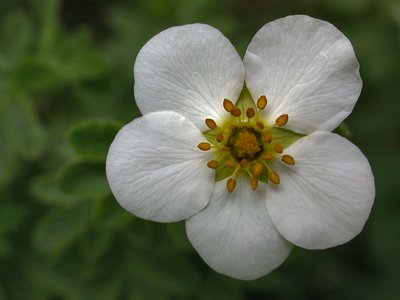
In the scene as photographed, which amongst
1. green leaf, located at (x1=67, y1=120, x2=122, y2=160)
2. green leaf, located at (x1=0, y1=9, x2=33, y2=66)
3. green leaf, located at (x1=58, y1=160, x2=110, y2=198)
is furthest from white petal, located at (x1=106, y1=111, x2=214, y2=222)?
green leaf, located at (x1=0, y1=9, x2=33, y2=66)

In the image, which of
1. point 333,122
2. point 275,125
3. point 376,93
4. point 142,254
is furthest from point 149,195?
point 376,93

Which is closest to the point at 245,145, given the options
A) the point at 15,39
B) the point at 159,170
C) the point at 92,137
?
the point at 159,170

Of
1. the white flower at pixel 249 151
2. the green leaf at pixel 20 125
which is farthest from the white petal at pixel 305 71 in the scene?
the green leaf at pixel 20 125

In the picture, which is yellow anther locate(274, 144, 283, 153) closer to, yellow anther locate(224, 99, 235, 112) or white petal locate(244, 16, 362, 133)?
white petal locate(244, 16, 362, 133)

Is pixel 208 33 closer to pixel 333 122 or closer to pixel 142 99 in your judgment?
pixel 142 99

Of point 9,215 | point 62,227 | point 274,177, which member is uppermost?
point 274,177

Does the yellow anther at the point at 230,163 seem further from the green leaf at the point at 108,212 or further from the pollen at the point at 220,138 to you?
the green leaf at the point at 108,212

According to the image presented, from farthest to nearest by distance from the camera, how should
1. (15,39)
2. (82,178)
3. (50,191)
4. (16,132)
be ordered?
(15,39) < (16,132) < (50,191) < (82,178)

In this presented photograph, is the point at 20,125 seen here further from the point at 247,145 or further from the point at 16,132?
the point at 247,145
